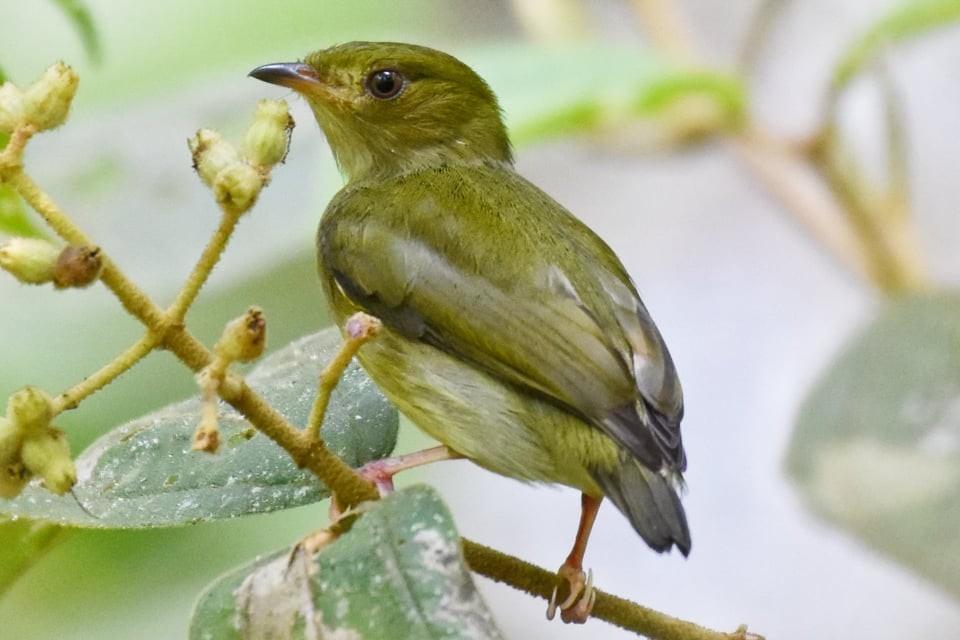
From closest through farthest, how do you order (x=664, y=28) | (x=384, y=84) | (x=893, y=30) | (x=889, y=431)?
1. (x=384, y=84)
2. (x=889, y=431)
3. (x=893, y=30)
4. (x=664, y=28)

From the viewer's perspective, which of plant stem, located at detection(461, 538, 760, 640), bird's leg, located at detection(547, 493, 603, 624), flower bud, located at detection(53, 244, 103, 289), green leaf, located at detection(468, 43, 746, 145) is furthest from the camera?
green leaf, located at detection(468, 43, 746, 145)

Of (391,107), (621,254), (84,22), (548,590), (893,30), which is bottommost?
(548,590)

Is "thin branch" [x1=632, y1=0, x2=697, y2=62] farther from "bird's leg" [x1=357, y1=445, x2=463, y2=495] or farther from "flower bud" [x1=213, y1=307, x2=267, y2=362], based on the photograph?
"flower bud" [x1=213, y1=307, x2=267, y2=362]

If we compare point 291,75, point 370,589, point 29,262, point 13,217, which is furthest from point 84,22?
point 370,589

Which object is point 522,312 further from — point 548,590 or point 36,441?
point 36,441

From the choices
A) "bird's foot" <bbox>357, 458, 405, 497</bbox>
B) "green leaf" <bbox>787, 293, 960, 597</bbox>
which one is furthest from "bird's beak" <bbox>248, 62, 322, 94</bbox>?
"green leaf" <bbox>787, 293, 960, 597</bbox>
